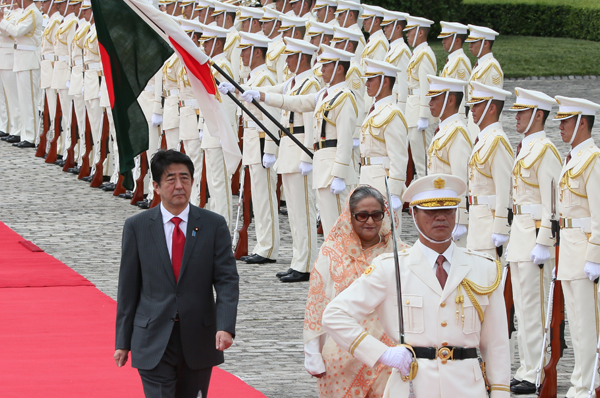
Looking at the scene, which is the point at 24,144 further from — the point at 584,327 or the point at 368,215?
the point at 368,215

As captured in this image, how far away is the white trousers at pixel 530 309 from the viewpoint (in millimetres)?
7414

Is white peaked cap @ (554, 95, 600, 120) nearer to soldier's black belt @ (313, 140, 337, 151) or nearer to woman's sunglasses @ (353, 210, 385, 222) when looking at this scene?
woman's sunglasses @ (353, 210, 385, 222)

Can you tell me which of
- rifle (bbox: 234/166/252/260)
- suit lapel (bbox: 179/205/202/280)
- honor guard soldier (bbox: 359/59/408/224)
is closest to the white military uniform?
suit lapel (bbox: 179/205/202/280)

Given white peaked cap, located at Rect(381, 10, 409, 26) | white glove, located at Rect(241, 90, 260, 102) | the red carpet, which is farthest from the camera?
white peaked cap, located at Rect(381, 10, 409, 26)

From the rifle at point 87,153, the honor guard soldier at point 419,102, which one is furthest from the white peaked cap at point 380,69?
the rifle at point 87,153

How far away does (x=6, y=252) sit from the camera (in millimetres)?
11164

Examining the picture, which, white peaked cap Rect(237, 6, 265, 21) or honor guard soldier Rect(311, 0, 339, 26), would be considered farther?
honor guard soldier Rect(311, 0, 339, 26)

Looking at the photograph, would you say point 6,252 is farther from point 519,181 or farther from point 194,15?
point 519,181

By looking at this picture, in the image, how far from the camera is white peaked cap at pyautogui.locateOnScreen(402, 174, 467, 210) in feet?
14.9

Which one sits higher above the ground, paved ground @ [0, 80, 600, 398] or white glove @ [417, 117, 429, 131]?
white glove @ [417, 117, 429, 131]

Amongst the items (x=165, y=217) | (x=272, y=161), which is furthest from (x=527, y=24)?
(x=165, y=217)

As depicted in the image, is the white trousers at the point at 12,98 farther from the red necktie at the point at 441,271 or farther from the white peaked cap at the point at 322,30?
the red necktie at the point at 441,271

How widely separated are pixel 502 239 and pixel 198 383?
3.14m

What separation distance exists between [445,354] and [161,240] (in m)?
1.54
